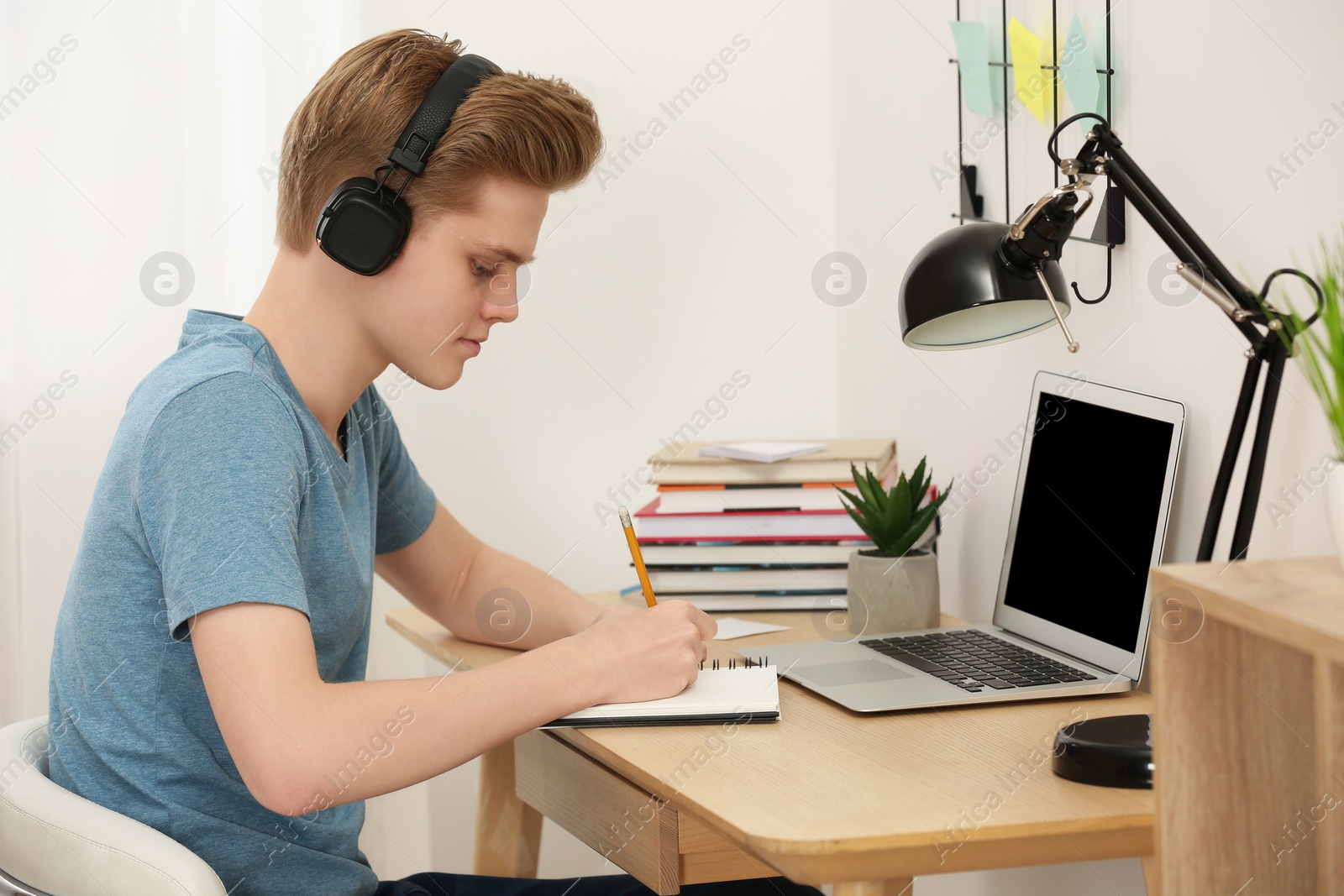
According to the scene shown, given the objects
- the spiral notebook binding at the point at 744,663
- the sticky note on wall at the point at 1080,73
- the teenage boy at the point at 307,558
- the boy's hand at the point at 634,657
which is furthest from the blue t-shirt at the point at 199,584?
the sticky note on wall at the point at 1080,73

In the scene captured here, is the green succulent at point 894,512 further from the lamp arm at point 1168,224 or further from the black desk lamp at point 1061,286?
the lamp arm at point 1168,224

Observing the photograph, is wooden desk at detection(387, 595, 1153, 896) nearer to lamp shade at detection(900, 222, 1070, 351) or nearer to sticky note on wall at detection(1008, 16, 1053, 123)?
lamp shade at detection(900, 222, 1070, 351)

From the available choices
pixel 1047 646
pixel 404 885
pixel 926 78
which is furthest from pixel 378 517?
pixel 926 78

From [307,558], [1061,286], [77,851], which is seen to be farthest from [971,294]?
[77,851]

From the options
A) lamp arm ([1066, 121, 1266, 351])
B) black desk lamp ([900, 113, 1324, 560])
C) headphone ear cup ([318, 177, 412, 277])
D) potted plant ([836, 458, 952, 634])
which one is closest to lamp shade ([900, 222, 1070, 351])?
black desk lamp ([900, 113, 1324, 560])

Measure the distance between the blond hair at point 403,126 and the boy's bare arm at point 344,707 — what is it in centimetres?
37

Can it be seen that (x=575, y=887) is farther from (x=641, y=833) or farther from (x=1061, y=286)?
(x=1061, y=286)

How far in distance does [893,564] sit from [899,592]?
30 mm

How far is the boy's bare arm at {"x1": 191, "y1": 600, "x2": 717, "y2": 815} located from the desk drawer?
95 mm

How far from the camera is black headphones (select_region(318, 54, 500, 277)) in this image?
91 cm

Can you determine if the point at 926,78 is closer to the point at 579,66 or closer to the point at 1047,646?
the point at 579,66

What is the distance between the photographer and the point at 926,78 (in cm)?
153

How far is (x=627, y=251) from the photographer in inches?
70.4

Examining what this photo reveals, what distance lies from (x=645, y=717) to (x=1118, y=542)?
451mm
